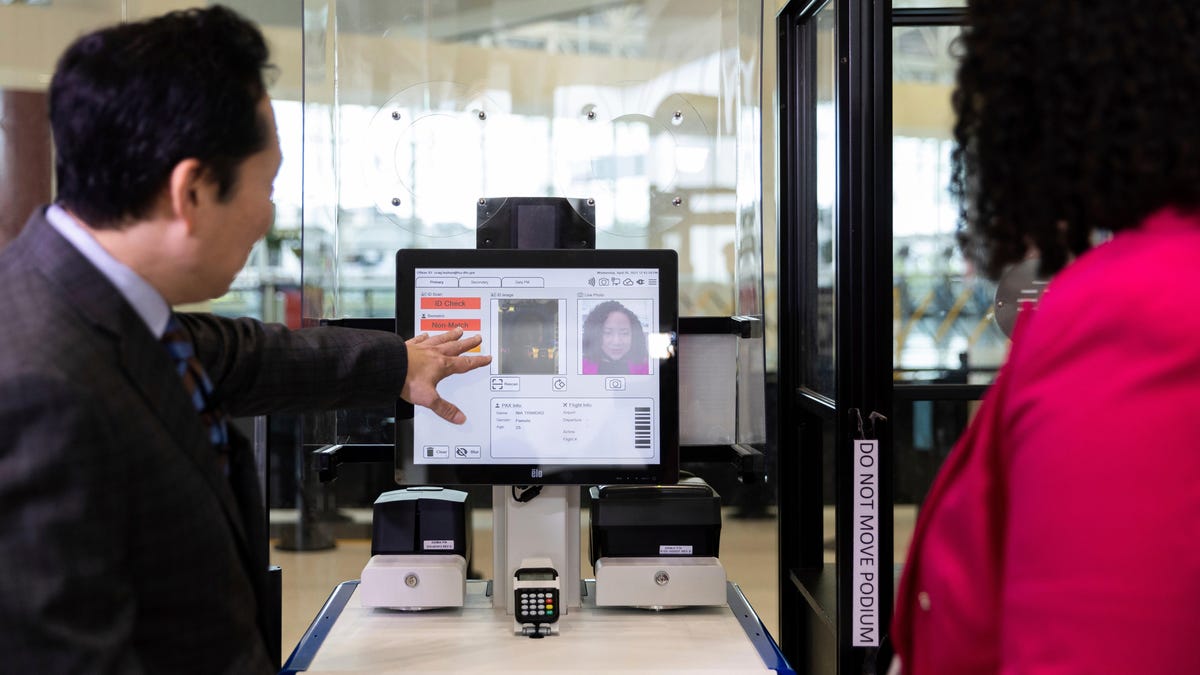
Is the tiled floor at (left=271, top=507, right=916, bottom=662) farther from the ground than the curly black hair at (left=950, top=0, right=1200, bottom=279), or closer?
closer

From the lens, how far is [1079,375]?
2.32 feet

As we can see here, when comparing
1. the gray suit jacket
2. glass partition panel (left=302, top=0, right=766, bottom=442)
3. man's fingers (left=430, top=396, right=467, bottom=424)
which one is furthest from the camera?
glass partition panel (left=302, top=0, right=766, bottom=442)

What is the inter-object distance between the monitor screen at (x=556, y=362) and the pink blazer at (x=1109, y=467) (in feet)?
3.71

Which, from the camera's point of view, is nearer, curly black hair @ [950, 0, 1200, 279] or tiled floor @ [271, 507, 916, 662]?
curly black hair @ [950, 0, 1200, 279]

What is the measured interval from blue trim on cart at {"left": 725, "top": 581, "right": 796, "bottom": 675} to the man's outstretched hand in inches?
25.2

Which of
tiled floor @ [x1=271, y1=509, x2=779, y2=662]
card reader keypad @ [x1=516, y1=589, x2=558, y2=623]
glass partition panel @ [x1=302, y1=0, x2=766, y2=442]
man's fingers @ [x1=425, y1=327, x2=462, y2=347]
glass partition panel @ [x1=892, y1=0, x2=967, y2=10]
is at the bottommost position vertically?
tiled floor @ [x1=271, y1=509, x2=779, y2=662]

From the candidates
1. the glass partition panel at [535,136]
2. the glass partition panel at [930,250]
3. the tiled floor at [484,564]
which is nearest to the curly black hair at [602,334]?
the glass partition panel at [535,136]

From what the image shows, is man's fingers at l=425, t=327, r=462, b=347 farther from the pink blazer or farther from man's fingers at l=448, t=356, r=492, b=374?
the pink blazer

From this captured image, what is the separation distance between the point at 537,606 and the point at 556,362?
1.44 ft

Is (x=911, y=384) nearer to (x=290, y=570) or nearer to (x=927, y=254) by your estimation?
(x=927, y=254)

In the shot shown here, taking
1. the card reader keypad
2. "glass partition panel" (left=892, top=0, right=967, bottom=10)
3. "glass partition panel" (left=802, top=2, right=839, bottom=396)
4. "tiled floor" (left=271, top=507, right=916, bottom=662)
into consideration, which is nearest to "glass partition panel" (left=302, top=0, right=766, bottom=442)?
"glass partition panel" (left=802, top=2, right=839, bottom=396)

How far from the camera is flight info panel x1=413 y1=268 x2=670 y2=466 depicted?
6.18 ft

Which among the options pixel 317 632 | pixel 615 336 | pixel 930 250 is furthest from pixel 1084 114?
pixel 930 250

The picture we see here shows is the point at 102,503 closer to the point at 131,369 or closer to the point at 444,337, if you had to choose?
the point at 131,369
